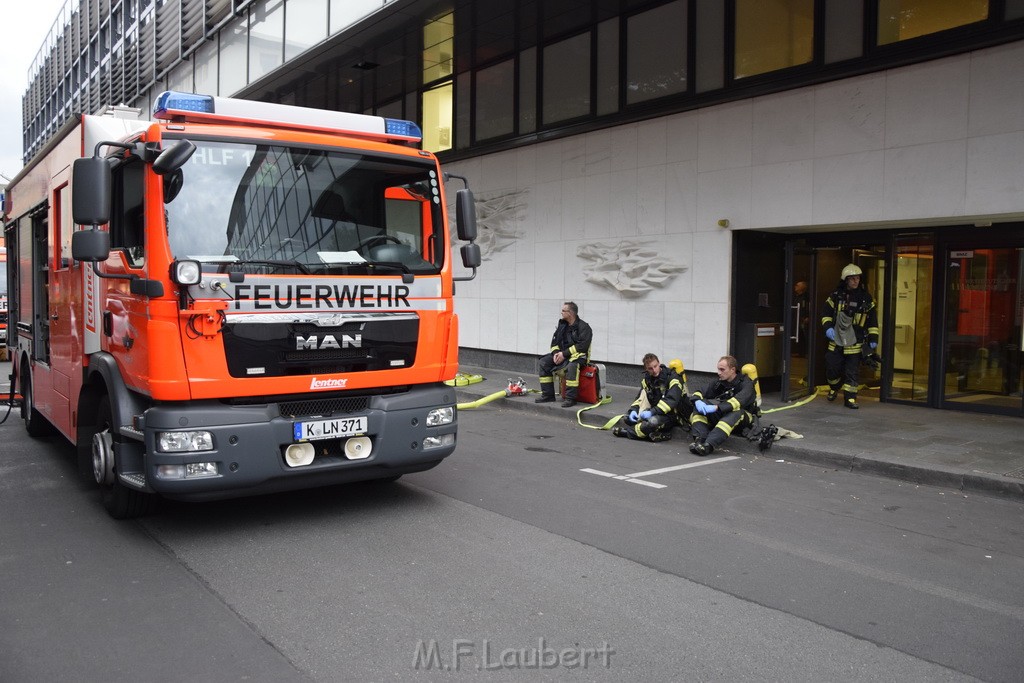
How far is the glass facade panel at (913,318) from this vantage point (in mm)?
11344

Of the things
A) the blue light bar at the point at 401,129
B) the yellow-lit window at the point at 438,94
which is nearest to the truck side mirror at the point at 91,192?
the blue light bar at the point at 401,129

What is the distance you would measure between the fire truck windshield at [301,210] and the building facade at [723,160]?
6.89m

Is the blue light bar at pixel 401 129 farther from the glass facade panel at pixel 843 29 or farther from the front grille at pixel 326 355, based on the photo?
the glass facade panel at pixel 843 29

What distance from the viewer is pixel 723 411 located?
30.3 feet

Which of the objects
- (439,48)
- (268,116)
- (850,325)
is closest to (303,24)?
(439,48)

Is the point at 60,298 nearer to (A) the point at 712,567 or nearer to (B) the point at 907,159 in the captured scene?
(A) the point at 712,567

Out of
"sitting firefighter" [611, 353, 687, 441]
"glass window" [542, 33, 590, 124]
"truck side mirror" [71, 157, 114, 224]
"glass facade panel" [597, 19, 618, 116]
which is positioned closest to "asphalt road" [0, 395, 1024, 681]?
"sitting firefighter" [611, 353, 687, 441]

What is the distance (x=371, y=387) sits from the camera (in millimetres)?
6039

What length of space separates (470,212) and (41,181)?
176 inches

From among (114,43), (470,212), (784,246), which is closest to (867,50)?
(784,246)

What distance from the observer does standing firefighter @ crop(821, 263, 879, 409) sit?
11422 millimetres

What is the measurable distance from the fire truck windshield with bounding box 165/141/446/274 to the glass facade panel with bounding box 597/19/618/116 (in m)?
8.58

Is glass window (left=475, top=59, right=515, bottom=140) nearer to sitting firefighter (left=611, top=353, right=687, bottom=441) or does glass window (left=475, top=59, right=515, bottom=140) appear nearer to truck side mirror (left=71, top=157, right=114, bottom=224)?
sitting firefighter (left=611, top=353, right=687, bottom=441)

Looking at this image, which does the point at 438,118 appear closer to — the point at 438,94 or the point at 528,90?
the point at 438,94
